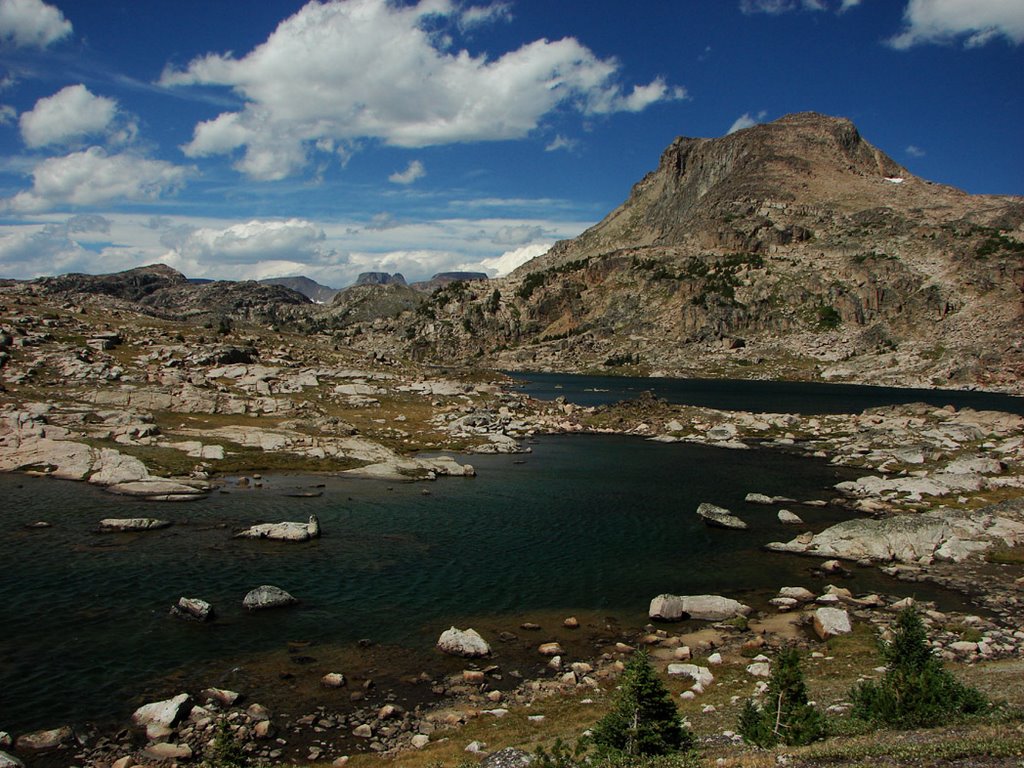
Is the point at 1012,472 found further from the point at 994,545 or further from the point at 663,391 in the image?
the point at 663,391

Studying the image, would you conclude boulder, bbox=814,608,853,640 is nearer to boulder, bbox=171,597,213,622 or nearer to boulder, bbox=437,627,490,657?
boulder, bbox=437,627,490,657

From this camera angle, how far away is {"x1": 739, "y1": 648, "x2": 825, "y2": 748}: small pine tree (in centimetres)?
1725

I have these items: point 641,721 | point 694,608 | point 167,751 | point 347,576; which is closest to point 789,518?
point 694,608

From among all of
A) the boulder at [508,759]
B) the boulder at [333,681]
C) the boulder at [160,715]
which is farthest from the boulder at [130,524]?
the boulder at [508,759]

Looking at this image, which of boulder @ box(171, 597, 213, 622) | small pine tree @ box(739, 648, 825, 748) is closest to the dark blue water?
boulder @ box(171, 597, 213, 622)

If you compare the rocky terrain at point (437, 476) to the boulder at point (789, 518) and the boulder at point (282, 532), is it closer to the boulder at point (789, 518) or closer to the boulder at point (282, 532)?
the boulder at point (282, 532)

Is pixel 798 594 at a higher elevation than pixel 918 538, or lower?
lower

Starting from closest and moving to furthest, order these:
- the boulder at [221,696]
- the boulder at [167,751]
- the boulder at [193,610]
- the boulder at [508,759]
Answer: the boulder at [508,759]
the boulder at [167,751]
the boulder at [221,696]
the boulder at [193,610]

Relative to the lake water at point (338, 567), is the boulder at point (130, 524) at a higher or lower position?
higher

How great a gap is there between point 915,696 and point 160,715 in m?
26.0

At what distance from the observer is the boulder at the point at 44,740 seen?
20.9 m

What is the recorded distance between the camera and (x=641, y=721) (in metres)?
17.2

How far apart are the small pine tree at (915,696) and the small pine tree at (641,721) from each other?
6307 millimetres

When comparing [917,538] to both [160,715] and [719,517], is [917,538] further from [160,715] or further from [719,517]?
[160,715]
